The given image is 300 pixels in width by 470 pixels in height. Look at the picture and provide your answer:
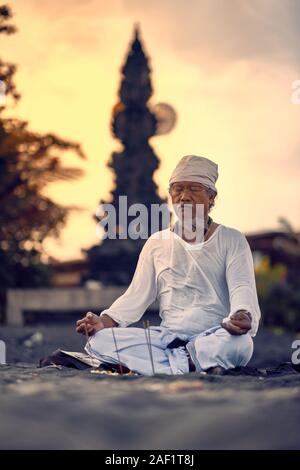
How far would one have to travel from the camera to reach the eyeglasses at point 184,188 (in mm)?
5172

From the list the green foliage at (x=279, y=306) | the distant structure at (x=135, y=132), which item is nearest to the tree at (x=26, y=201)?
the distant structure at (x=135, y=132)

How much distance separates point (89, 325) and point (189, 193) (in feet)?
3.49

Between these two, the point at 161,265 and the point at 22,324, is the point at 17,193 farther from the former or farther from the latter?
the point at 161,265

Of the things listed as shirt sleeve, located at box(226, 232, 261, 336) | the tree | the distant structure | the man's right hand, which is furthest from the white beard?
the distant structure

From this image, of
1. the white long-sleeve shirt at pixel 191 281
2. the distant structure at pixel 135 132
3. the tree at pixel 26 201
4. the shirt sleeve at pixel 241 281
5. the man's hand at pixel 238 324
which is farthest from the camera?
the distant structure at pixel 135 132

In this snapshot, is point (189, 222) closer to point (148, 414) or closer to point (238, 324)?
point (238, 324)

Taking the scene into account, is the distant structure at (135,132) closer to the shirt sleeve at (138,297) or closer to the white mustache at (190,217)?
the shirt sleeve at (138,297)

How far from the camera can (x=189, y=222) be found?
5277 millimetres

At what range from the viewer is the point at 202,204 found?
5.20 metres

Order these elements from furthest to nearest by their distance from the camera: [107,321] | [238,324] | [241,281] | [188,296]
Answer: [107,321], [188,296], [241,281], [238,324]

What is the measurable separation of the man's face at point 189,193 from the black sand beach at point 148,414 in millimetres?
1610

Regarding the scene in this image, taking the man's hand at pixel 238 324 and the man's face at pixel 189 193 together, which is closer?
the man's hand at pixel 238 324

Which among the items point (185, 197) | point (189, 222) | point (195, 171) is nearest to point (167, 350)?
point (189, 222)
